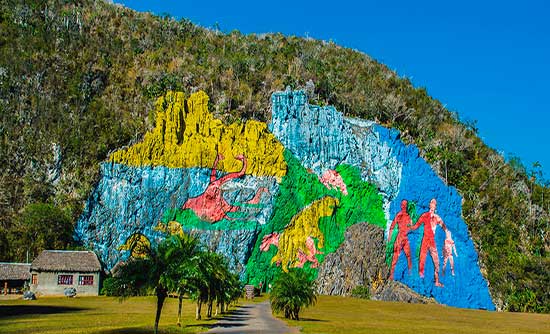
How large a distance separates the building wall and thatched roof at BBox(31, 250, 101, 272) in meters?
0.71

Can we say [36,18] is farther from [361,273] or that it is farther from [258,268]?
[361,273]

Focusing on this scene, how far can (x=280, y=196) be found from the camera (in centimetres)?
7762

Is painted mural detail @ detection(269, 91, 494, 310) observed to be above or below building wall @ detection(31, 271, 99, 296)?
above

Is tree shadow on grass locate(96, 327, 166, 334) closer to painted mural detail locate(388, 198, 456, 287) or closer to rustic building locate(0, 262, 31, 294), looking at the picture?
rustic building locate(0, 262, 31, 294)

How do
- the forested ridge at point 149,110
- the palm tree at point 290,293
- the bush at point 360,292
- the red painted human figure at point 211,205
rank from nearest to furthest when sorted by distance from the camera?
the palm tree at point 290,293 → the bush at point 360,292 → the forested ridge at point 149,110 → the red painted human figure at point 211,205

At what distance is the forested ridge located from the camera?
74.6 metres

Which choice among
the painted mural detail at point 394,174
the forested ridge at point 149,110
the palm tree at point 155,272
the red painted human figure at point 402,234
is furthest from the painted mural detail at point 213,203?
the palm tree at point 155,272

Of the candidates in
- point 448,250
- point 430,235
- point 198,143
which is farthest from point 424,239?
point 198,143

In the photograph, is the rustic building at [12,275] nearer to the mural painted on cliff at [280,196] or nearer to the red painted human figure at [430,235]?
the mural painted on cliff at [280,196]

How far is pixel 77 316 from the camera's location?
3947cm

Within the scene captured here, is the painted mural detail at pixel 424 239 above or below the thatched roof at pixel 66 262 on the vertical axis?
above

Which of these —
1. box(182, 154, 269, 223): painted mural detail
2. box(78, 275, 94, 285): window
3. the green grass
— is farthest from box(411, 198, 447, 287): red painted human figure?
box(78, 275, 94, 285): window

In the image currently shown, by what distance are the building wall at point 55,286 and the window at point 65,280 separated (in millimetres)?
239

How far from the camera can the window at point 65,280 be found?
65062 millimetres
